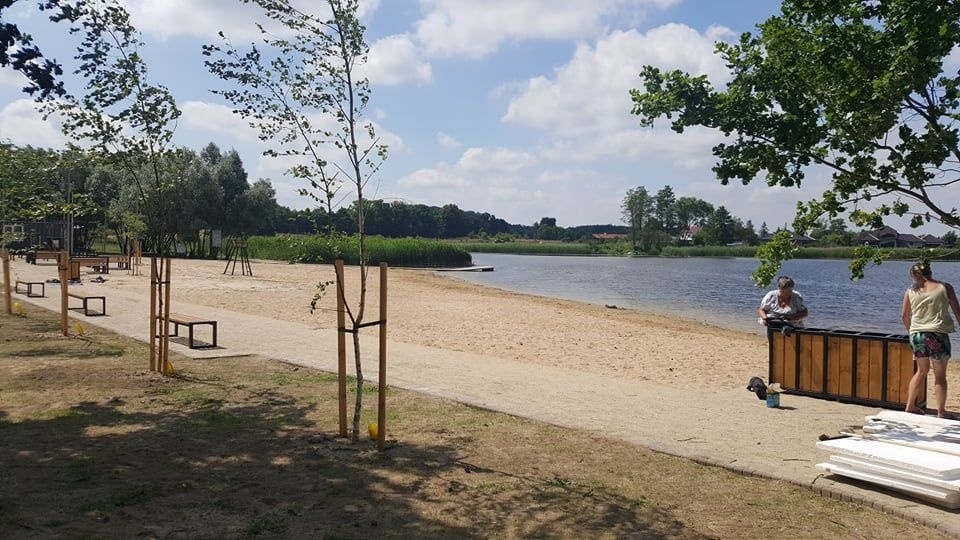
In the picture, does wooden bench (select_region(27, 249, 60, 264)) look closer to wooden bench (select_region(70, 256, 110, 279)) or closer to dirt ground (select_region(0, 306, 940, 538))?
wooden bench (select_region(70, 256, 110, 279))

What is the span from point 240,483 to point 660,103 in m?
4.96

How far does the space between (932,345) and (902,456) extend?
2607mm

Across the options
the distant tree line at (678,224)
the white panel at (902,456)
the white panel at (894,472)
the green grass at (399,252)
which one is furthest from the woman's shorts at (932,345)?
the distant tree line at (678,224)

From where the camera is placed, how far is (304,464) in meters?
5.36

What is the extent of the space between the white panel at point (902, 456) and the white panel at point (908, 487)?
10cm

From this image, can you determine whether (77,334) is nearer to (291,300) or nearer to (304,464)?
(304,464)

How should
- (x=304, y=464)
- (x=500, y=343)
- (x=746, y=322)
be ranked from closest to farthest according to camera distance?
(x=304, y=464) < (x=500, y=343) < (x=746, y=322)

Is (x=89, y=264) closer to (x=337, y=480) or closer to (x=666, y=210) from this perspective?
(x=337, y=480)

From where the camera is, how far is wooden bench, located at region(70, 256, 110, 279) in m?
25.0

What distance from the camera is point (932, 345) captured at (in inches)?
280

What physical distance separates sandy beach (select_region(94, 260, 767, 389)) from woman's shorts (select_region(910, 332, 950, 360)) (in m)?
2.97

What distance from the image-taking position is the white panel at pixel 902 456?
4777 mm

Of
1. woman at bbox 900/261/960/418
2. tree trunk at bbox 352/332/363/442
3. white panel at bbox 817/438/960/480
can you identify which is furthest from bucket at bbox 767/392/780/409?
tree trunk at bbox 352/332/363/442

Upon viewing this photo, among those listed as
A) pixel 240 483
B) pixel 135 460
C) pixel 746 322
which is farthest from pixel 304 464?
pixel 746 322
